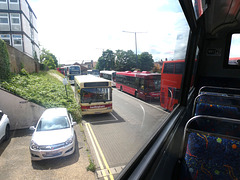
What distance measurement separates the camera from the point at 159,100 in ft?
7.39

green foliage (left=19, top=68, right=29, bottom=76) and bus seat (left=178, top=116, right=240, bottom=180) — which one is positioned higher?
green foliage (left=19, top=68, right=29, bottom=76)

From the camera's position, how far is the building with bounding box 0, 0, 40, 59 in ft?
2.49

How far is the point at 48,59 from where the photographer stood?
1225 millimetres

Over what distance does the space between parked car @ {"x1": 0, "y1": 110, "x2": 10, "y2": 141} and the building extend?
0.38 m

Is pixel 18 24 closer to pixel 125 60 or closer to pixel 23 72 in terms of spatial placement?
pixel 23 72

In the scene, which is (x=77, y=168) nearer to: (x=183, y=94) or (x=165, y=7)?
(x=165, y=7)

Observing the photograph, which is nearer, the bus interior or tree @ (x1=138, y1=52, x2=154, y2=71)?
the bus interior

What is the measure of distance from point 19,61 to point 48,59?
28 centimetres

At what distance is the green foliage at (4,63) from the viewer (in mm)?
751

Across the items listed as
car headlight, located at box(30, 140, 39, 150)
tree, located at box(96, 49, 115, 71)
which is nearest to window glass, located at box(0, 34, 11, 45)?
car headlight, located at box(30, 140, 39, 150)

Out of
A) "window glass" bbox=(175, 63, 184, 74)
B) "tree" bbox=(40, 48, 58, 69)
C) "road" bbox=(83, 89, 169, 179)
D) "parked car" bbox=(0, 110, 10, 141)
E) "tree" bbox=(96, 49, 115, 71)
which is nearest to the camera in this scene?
"parked car" bbox=(0, 110, 10, 141)

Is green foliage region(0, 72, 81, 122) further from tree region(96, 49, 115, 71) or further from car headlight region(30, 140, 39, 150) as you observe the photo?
tree region(96, 49, 115, 71)

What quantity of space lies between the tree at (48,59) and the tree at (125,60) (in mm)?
653

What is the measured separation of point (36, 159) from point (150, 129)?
1.16 metres
